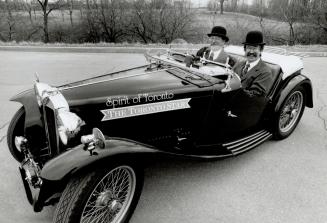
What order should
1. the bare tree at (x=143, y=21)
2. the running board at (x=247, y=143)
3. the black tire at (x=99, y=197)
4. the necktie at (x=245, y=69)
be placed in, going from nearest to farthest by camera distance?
the black tire at (x=99, y=197) < the running board at (x=247, y=143) < the necktie at (x=245, y=69) < the bare tree at (x=143, y=21)

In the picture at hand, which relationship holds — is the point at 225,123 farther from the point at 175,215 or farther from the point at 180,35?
the point at 180,35

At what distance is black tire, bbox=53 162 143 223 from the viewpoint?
2.26 meters

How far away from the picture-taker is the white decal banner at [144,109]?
9.56 ft

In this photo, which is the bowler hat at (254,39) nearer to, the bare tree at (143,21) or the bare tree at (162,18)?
the bare tree at (162,18)

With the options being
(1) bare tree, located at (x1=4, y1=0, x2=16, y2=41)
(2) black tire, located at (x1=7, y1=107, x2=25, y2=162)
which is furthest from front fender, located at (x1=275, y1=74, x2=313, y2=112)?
(1) bare tree, located at (x1=4, y1=0, x2=16, y2=41)

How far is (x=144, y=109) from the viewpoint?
9.92 ft

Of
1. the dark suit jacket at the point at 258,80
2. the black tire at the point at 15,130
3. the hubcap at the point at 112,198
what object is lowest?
the hubcap at the point at 112,198

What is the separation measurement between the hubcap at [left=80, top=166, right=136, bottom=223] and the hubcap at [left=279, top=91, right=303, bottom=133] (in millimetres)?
2604

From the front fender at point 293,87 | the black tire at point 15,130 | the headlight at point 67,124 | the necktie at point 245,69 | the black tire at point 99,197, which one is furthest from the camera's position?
the front fender at point 293,87

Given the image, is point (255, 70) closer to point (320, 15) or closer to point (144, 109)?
point (144, 109)

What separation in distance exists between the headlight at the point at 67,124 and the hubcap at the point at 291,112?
2.93 meters

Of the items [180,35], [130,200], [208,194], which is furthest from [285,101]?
[180,35]

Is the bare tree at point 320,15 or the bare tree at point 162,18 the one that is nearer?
A: the bare tree at point 320,15

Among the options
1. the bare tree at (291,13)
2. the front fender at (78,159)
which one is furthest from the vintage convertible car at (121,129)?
the bare tree at (291,13)
